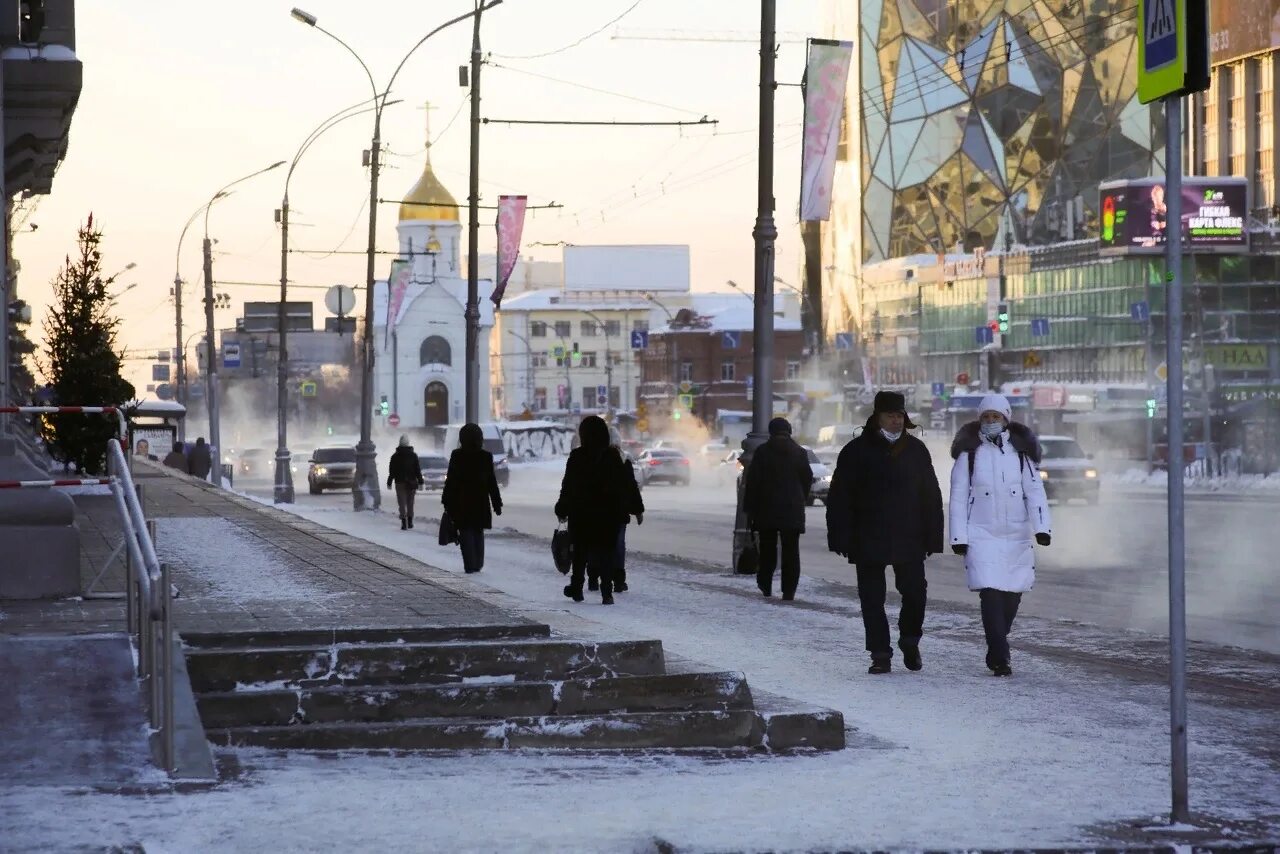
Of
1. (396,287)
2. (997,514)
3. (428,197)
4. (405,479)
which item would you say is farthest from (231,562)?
(428,197)

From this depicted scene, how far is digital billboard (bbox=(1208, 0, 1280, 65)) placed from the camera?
279 feet

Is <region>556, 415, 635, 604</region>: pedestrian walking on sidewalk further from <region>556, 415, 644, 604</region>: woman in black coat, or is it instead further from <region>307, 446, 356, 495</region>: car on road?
<region>307, 446, 356, 495</region>: car on road

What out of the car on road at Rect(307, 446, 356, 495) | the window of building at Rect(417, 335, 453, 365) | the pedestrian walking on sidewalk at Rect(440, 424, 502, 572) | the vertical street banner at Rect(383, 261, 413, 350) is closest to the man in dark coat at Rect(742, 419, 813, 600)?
the pedestrian walking on sidewalk at Rect(440, 424, 502, 572)

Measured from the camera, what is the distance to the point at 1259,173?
89.0 metres

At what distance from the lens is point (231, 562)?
16.3 metres

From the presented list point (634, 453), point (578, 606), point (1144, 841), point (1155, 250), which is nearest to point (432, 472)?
point (634, 453)

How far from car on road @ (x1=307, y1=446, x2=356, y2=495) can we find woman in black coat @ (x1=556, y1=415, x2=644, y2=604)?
4333 centimetres

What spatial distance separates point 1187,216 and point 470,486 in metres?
67.8

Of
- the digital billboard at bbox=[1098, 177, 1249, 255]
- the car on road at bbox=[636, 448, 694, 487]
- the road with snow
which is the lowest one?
the car on road at bbox=[636, 448, 694, 487]

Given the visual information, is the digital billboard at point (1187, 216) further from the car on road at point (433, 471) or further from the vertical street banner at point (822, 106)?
the vertical street banner at point (822, 106)

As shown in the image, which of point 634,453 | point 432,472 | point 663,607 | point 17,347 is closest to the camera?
point 663,607

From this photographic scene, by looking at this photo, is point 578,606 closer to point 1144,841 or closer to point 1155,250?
point 1144,841

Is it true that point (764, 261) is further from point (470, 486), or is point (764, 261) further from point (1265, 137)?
point (1265, 137)

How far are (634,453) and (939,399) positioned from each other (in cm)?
2630
